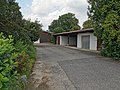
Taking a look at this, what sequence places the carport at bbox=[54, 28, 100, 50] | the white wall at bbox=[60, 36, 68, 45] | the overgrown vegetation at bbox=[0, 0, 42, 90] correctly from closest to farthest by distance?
the overgrown vegetation at bbox=[0, 0, 42, 90] < the carport at bbox=[54, 28, 100, 50] < the white wall at bbox=[60, 36, 68, 45]

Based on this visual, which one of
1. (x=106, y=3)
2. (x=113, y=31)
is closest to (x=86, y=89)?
(x=113, y=31)

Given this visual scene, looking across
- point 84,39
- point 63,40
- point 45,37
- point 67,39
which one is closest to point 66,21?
point 45,37

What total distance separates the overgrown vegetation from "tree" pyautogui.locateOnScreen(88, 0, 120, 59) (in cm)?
624

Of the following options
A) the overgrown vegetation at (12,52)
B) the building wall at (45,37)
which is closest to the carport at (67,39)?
the building wall at (45,37)

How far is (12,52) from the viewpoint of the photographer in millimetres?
5422

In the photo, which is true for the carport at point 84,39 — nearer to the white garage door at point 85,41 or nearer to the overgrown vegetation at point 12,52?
the white garage door at point 85,41

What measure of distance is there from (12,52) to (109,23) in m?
12.2

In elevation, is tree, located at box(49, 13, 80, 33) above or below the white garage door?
above

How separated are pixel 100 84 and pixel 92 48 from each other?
2074 centimetres

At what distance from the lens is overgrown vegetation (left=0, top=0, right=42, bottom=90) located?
12.2ft

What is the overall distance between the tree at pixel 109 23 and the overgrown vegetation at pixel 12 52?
624 cm

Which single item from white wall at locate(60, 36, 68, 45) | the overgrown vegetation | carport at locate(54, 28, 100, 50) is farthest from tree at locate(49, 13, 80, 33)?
the overgrown vegetation

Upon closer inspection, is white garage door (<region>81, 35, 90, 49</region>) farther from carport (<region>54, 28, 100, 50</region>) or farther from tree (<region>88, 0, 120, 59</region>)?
tree (<region>88, 0, 120, 59</region>)

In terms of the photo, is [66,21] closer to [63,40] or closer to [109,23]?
[63,40]
